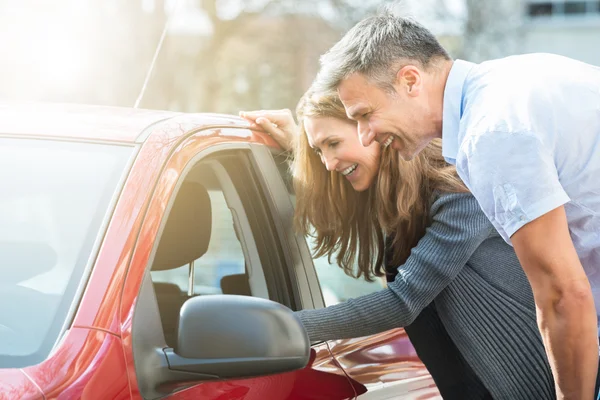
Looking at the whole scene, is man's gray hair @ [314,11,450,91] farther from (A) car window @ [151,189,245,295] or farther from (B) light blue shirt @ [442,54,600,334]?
(A) car window @ [151,189,245,295]

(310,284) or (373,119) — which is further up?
(373,119)

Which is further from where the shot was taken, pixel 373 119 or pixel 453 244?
pixel 453 244

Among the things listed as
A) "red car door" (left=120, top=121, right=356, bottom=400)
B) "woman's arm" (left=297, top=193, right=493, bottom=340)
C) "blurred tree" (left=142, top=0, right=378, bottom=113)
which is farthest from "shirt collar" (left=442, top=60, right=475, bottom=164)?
"blurred tree" (left=142, top=0, right=378, bottom=113)

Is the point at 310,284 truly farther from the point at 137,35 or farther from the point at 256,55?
the point at 256,55

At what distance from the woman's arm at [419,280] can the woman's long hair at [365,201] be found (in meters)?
0.11

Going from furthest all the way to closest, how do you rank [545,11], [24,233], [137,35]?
[545,11]
[137,35]
[24,233]

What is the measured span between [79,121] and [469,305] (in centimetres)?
120

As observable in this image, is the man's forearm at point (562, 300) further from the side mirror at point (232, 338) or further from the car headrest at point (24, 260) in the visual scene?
the car headrest at point (24, 260)

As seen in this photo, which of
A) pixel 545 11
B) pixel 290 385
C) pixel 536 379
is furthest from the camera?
pixel 545 11

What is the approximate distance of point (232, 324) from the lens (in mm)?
1993

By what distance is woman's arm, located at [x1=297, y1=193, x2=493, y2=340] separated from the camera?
9.35ft

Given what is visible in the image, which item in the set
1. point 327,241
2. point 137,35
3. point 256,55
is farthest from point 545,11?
point 327,241

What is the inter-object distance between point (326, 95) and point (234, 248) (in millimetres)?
658

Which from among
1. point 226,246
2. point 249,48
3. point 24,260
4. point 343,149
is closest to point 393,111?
point 343,149
